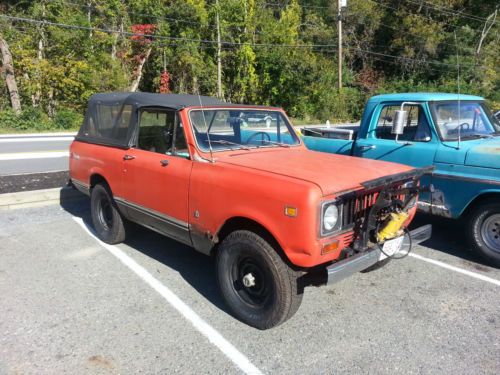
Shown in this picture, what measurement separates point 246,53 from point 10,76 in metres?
13.7

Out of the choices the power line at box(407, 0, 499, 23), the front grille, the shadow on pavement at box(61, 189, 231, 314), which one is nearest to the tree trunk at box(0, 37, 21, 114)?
the shadow on pavement at box(61, 189, 231, 314)

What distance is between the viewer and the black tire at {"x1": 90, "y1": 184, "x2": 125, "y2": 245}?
508 centimetres

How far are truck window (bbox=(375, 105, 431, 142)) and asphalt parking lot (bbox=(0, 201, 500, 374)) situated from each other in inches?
60.4

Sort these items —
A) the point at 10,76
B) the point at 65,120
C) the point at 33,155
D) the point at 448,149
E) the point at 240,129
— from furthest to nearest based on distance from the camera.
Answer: the point at 65,120 < the point at 10,76 < the point at 33,155 < the point at 448,149 < the point at 240,129

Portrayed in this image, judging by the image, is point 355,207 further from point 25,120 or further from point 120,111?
point 25,120

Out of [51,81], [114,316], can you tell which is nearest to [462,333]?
[114,316]

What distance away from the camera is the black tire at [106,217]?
200 inches

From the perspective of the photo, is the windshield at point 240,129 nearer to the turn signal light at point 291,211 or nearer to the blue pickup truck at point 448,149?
the turn signal light at point 291,211

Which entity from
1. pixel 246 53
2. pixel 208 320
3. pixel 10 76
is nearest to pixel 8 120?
pixel 10 76

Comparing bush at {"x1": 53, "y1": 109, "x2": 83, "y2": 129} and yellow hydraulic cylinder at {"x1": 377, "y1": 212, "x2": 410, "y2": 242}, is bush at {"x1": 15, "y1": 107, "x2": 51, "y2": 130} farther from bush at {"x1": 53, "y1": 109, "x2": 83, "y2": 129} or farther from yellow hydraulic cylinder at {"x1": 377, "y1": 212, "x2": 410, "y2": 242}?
yellow hydraulic cylinder at {"x1": 377, "y1": 212, "x2": 410, "y2": 242}

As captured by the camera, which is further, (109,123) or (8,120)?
(8,120)

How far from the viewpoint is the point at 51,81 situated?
72.8 ft

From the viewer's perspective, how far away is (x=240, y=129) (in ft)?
14.8

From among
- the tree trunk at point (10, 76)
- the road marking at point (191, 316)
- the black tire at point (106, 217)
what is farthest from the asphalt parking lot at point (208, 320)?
the tree trunk at point (10, 76)
